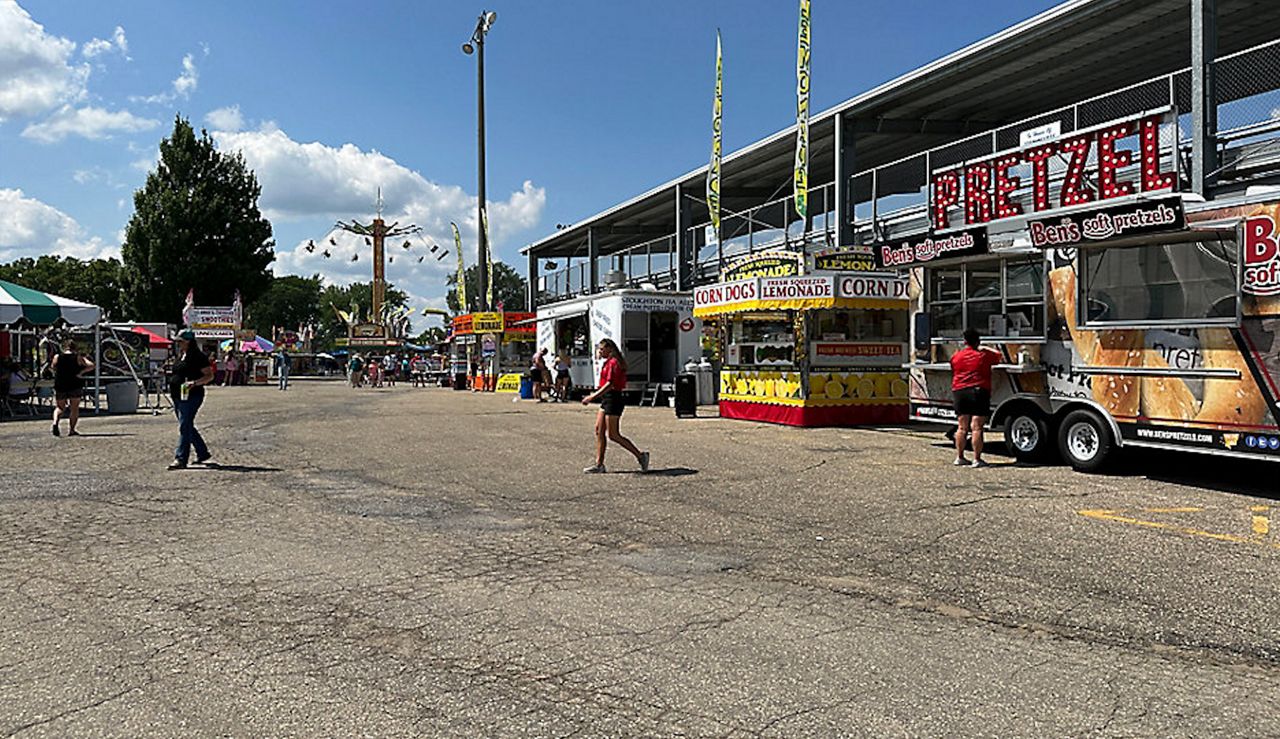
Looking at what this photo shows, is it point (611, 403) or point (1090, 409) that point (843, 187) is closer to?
point (1090, 409)

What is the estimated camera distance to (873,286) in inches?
690

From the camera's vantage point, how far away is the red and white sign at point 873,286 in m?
17.2

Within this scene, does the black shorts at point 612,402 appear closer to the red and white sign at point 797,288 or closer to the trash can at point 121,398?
the red and white sign at point 797,288

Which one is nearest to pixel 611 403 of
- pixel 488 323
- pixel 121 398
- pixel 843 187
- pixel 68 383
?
pixel 68 383

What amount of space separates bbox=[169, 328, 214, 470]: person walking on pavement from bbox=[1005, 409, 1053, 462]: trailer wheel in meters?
9.74

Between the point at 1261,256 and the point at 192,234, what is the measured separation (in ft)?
167

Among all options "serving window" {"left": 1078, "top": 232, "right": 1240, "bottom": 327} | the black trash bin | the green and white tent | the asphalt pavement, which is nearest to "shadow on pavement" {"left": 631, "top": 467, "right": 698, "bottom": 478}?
the asphalt pavement

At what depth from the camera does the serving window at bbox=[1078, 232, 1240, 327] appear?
9.73 metres

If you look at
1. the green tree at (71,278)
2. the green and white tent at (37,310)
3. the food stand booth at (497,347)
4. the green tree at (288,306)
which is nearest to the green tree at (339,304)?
the green tree at (288,306)

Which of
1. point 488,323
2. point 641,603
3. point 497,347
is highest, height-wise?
point 488,323

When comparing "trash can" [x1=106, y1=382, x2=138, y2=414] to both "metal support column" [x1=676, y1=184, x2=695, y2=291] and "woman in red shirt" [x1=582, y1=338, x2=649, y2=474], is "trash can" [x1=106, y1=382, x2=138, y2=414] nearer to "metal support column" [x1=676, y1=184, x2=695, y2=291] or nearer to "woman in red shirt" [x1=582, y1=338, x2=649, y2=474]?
"metal support column" [x1=676, y1=184, x2=695, y2=291]

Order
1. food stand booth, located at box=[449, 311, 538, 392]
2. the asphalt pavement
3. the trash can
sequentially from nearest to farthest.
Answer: the asphalt pavement, the trash can, food stand booth, located at box=[449, 311, 538, 392]

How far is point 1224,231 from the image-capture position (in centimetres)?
962

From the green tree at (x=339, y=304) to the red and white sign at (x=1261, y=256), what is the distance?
104 meters
